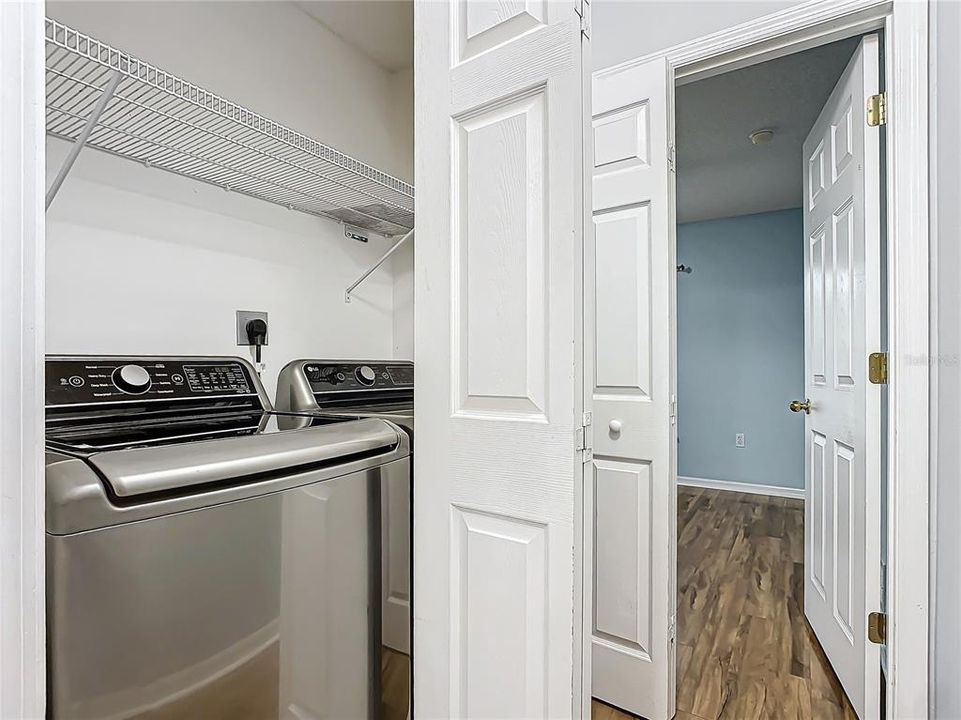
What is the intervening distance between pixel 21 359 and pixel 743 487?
5.10m

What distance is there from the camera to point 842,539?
1843mm

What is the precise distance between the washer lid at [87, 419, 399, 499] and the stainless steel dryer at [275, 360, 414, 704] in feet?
0.41

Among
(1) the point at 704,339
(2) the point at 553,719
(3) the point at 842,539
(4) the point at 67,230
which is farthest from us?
(1) the point at 704,339

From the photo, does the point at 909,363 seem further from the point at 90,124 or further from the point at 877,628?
the point at 90,124

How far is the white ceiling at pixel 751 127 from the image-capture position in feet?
8.23

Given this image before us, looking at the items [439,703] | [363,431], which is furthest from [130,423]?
[439,703]

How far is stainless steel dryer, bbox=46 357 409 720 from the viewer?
27.5 inches

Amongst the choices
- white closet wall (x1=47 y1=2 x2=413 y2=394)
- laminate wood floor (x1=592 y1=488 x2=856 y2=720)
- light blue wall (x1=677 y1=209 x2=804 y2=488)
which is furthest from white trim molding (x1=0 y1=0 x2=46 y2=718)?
light blue wall (x1=677 y1=209 x2=804 y2=488)

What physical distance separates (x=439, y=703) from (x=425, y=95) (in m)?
1.18

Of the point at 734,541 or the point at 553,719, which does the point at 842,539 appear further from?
the point at 734,541

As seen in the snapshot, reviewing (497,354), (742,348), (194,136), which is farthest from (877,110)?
(742,348)

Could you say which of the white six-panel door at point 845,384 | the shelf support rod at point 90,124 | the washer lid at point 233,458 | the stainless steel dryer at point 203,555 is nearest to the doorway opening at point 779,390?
the white six-panel door at point 845,384

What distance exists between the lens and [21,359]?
51 cm

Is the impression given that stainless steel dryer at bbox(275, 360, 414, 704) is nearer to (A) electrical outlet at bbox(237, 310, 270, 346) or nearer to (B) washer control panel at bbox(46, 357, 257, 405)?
(B) washer control panel at bbox(46, 357, 257, 405)
